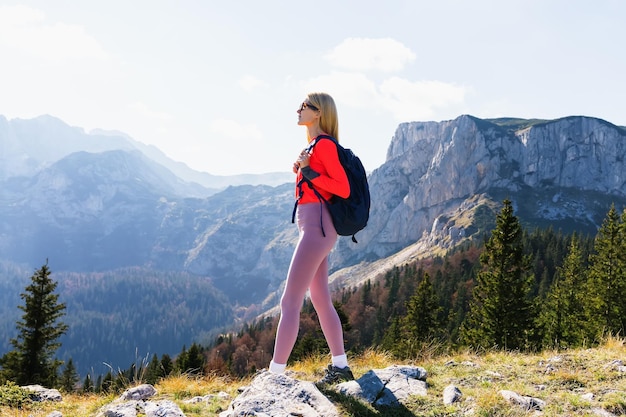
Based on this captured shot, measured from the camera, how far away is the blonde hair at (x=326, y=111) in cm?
573

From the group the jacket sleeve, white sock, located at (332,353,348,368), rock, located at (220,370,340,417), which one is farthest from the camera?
white sock, located at (332,353,348,368)

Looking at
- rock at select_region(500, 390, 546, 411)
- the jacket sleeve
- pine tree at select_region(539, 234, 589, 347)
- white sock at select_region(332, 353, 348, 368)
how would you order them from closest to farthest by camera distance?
rock at select_region(500, 390, 546, 411) → the jacket sleeve → white sock at select_region(332, 353, 348, 368) → pine tree at select_region(539, 234, 589, 347)

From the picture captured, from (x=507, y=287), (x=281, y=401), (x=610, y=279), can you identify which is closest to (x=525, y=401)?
(x=281, y=401)

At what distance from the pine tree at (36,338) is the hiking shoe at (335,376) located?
26538mm

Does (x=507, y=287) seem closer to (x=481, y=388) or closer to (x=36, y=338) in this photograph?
(x=481, y=388)

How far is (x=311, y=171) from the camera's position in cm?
530

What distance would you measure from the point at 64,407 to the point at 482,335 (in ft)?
98.8

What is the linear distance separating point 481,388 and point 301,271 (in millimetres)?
2903

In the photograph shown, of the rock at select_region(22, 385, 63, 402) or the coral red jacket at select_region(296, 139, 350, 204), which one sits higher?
the coral red jacket at select_region(296, 139, 350, 204)

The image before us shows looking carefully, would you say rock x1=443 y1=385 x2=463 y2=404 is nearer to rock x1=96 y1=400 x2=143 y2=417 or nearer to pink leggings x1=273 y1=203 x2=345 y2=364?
pink leggings x1=273 y1=203 x2=345 y2=364

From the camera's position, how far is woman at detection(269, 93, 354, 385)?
5305 mm

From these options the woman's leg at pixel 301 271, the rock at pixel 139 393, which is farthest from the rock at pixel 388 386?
the rock at pixel 139 393

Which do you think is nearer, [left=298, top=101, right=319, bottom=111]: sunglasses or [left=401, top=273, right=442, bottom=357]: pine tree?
[left=298, top=101, right=319, bottom=111]: sunglasses

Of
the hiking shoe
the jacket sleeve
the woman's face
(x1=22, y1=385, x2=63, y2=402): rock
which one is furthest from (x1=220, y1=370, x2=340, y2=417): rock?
(x1=22, y1=385, x2=63, y2=402): rock
